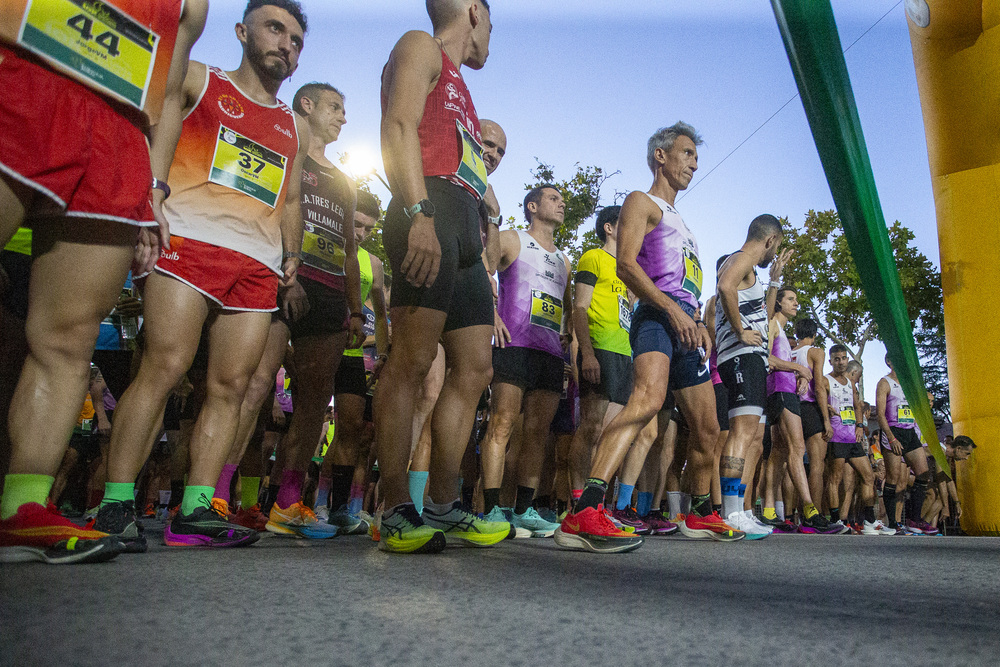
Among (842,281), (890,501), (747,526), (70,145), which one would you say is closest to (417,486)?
(747,526)

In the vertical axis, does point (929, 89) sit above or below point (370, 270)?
above

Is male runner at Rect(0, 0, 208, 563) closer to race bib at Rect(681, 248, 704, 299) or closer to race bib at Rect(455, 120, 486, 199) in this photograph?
race bib at Rect(455, 120, 486, 199)

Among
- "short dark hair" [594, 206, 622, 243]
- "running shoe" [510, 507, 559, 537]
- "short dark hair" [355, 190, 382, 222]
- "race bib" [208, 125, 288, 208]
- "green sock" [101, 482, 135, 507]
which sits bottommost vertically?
"running shoe" [510, 507, 559, 537]

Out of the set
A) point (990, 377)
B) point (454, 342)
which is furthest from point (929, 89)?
point (454, 342)

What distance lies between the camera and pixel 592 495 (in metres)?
3.44

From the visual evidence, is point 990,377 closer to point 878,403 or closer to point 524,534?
point 524,534

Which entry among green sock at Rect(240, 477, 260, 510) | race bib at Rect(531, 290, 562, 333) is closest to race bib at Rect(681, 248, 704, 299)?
race bib at Rect(531, 290, 562, 333)

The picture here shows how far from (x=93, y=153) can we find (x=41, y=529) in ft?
3.30

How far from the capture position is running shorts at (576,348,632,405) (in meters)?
5.80

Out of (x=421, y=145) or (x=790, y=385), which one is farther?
(x=790, y=385)

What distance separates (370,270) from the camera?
617 centimetres

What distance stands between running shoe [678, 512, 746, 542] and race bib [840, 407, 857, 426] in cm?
600

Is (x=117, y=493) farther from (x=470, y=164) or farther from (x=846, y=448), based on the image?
(x=846, y=448)

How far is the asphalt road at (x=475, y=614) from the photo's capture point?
1.18m
